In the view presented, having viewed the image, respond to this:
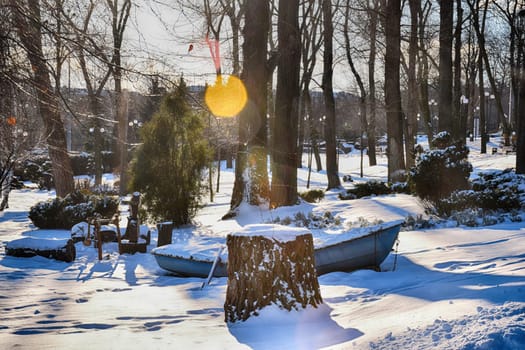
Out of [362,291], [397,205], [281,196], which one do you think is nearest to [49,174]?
[281,196]

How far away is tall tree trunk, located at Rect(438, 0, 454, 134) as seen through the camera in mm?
15578

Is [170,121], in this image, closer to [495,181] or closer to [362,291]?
[495,181]

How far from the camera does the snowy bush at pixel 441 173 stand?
12.4 metres

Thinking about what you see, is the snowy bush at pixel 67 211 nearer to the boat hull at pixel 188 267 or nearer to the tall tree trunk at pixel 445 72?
the boat hull at pixel 188 267

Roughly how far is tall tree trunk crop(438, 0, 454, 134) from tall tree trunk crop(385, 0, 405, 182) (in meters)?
1.32

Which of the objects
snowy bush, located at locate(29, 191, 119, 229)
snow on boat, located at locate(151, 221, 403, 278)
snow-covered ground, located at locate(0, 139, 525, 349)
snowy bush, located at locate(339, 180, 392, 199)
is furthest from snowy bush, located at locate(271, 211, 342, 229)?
snowy bush, located at locate(29, 191, 119, 229)

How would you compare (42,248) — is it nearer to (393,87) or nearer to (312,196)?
(312,196)

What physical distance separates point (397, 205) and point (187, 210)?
6.00m

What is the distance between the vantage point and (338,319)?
468 centimetres

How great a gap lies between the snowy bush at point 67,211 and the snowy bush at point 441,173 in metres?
9.25

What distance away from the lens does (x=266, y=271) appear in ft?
15.7

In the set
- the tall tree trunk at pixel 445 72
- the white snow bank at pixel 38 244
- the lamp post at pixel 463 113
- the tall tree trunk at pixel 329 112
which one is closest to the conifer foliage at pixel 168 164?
the white snow bank at pixel 38 244

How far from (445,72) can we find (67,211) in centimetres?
1241

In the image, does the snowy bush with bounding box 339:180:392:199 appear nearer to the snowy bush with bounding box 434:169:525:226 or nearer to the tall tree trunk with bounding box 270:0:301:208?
the tall tree trunk with bounding box 270:0:301:208
